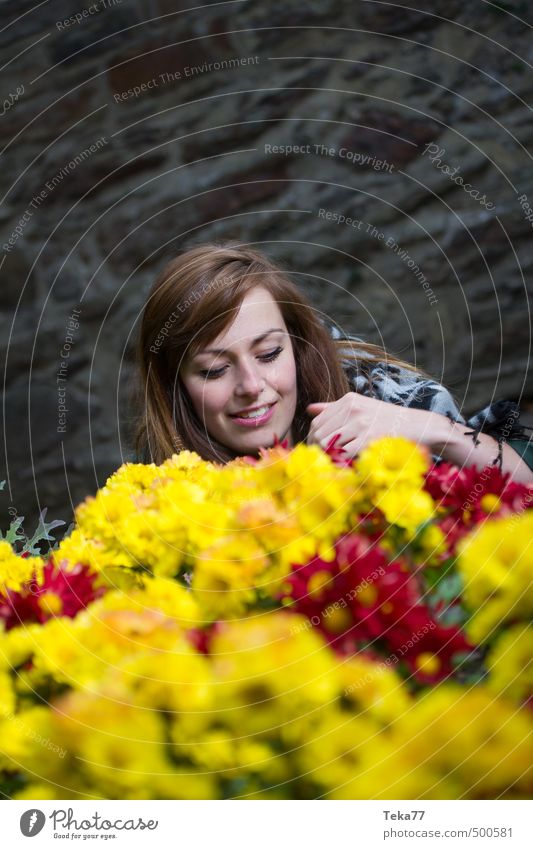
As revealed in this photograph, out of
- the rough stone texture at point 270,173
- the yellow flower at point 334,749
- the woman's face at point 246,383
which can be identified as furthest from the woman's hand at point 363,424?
the rough stone texture at point 270,173

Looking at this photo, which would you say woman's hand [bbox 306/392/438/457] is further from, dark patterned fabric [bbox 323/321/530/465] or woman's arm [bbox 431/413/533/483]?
dark patterned fabric [bbox 323/321/530/465]

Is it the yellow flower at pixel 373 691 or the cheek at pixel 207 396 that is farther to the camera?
the cheek at pixel 207 396

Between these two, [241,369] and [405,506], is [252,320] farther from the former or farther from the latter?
[405,506]

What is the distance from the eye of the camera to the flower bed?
31 centimetres

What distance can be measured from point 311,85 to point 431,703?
2229 millimetres

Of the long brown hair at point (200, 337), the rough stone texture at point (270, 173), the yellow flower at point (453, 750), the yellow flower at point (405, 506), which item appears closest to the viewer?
→ the yellow flower at point (453, 750)

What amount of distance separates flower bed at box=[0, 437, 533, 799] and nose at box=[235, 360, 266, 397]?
20.0 inches

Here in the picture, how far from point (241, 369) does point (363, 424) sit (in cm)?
33

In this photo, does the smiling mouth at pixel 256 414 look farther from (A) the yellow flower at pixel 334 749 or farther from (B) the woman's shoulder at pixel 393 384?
(A) the yellow flower at pixel 334 749

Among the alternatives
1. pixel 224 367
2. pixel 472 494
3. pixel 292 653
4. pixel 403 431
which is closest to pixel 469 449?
pixel 403 431

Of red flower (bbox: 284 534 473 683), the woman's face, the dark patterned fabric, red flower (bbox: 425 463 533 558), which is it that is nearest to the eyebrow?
the woman's face

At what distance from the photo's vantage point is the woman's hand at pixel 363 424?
27.0 inches

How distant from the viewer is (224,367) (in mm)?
1016

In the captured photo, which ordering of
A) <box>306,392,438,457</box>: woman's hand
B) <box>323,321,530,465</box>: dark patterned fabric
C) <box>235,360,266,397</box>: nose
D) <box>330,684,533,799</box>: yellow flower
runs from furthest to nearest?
1. <box>323,321,530,465</box>: dark patterned fabric
2. <box>235,360,266,397</box>: nose
3. <box>306,392,438,457</box>: woman's hand
4. <box>330,684,533,799</box>: yellow flower
